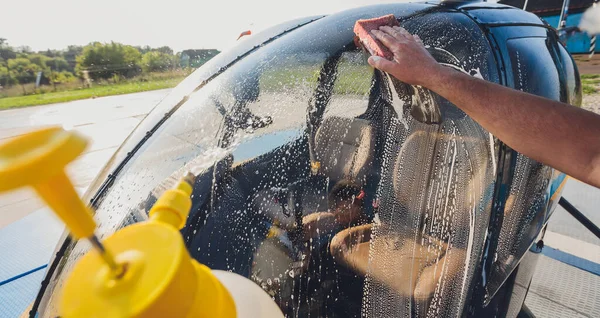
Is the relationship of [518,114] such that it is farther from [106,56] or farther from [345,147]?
[106,56]

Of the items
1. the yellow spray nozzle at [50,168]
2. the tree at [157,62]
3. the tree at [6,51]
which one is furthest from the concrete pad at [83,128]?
the tree at [6,51]

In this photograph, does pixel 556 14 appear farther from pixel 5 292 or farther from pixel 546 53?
pixel 5 292

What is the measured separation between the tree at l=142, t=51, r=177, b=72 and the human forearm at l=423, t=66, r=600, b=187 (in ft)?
105

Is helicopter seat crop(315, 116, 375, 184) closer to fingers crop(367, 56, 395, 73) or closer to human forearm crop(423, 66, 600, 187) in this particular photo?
fingers crop(367, 56, 395, 73)

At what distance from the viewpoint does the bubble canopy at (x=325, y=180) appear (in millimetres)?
1126

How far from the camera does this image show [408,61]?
3.40 feet

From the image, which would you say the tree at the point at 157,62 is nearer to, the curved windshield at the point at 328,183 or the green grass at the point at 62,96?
the green grass at the point at 62,96

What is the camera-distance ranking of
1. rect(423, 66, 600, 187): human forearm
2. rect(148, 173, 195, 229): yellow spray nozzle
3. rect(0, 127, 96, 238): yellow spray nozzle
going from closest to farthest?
rect(0, 127, 96, 238): yellow spray nozzle < rect(148, 173, 195, 229): yellow spray nozzle < rect(423, 66, 600, 187): human forearm

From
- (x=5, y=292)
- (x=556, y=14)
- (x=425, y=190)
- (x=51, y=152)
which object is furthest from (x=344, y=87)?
(x=556, y=14)

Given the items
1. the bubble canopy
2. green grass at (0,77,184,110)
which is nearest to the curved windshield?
the bubble canopy

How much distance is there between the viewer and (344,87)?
1.36 meters

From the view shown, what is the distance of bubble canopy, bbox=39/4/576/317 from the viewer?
3.69 ft

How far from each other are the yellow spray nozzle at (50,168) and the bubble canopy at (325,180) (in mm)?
750

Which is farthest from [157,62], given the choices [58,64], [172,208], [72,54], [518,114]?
[172,208]
